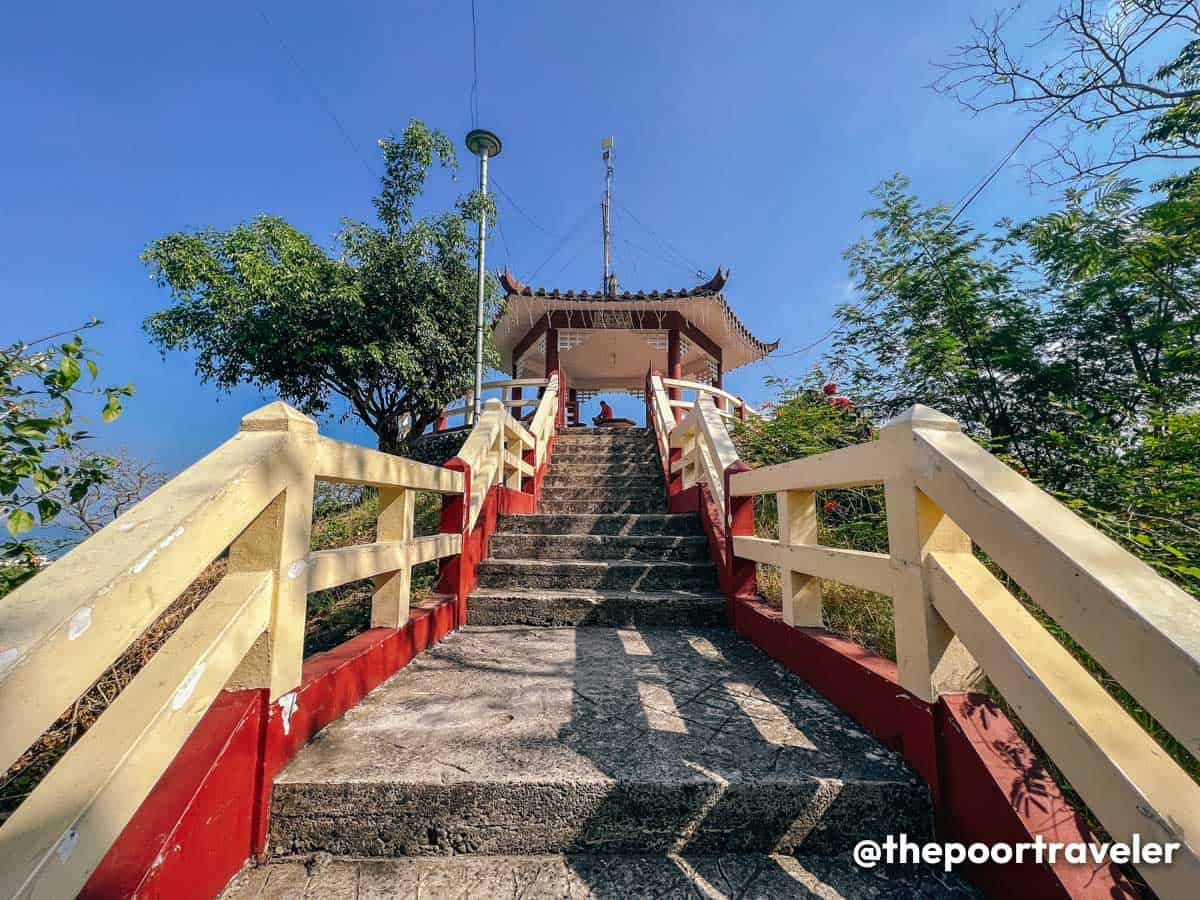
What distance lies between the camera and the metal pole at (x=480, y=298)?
7.73m

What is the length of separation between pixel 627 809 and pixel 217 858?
96 centimetres

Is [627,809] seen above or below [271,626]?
below

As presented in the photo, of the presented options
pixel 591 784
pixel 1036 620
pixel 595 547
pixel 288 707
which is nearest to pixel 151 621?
pixel 288 707

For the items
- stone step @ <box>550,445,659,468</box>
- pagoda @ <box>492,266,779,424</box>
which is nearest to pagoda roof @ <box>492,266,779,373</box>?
pagoda @ <box>492,266,779,424</box>

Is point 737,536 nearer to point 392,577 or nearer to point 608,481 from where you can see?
point 392,577

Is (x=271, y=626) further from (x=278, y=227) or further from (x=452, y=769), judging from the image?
(x=278, y=227)

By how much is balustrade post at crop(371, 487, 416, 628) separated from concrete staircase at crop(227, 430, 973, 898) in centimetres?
28

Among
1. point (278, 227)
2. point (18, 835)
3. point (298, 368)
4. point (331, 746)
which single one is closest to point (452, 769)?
point (331, 746)

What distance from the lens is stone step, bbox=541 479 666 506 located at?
200 inches

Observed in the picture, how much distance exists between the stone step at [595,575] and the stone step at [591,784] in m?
1.39

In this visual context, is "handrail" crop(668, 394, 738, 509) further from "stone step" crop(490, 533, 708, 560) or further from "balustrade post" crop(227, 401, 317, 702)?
"balustrade post" crop(227, 401, 317, 702)

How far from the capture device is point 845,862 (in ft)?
4.19

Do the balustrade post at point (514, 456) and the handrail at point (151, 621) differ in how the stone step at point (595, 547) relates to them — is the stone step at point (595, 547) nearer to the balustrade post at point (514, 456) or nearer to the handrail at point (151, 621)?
the balustrade post at point (514, 456)

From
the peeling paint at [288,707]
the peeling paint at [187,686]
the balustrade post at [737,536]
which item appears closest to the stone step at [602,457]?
the balustrade post at [737,536]
